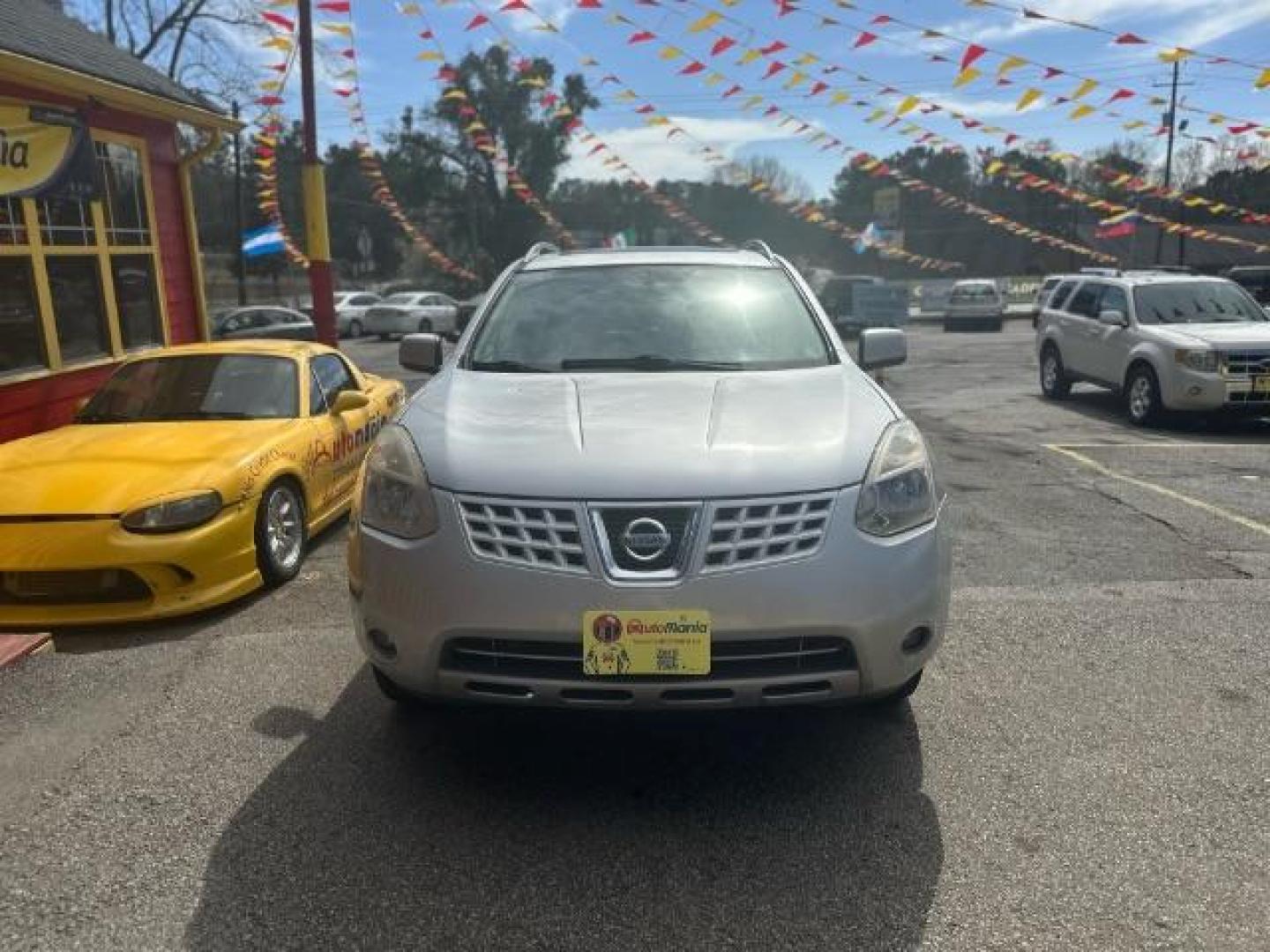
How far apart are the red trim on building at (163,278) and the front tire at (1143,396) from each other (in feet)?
34.3

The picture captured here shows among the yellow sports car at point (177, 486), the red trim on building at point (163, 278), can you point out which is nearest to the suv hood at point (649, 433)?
the yellow sports car at point (177, 486)

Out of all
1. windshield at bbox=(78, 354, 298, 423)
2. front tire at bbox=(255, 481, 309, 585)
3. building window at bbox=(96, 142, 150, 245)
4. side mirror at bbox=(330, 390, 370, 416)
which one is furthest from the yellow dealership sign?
front tire at bbox=(255, 481, 309, 585)

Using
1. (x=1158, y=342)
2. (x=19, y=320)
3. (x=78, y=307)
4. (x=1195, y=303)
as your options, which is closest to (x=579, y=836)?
(x=19, y=320)

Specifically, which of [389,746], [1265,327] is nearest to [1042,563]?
[389,746]

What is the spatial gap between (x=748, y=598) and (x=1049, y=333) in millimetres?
12214

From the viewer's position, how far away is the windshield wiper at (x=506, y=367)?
385 cm

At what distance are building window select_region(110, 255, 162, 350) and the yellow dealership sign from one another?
1212mm

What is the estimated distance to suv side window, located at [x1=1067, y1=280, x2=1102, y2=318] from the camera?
12.3 m

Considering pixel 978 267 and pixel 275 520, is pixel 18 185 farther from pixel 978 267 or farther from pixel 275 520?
pixel 978 267

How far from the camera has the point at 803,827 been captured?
2918 millimetres

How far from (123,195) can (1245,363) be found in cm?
1132

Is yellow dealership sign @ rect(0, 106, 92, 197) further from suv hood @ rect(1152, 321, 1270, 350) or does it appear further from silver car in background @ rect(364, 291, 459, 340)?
silver car in background @ rect(364, 291, 459, 340)

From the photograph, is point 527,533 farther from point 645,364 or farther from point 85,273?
point 85,273

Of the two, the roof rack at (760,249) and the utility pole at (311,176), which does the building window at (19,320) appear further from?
the roof rack at (760,249)
